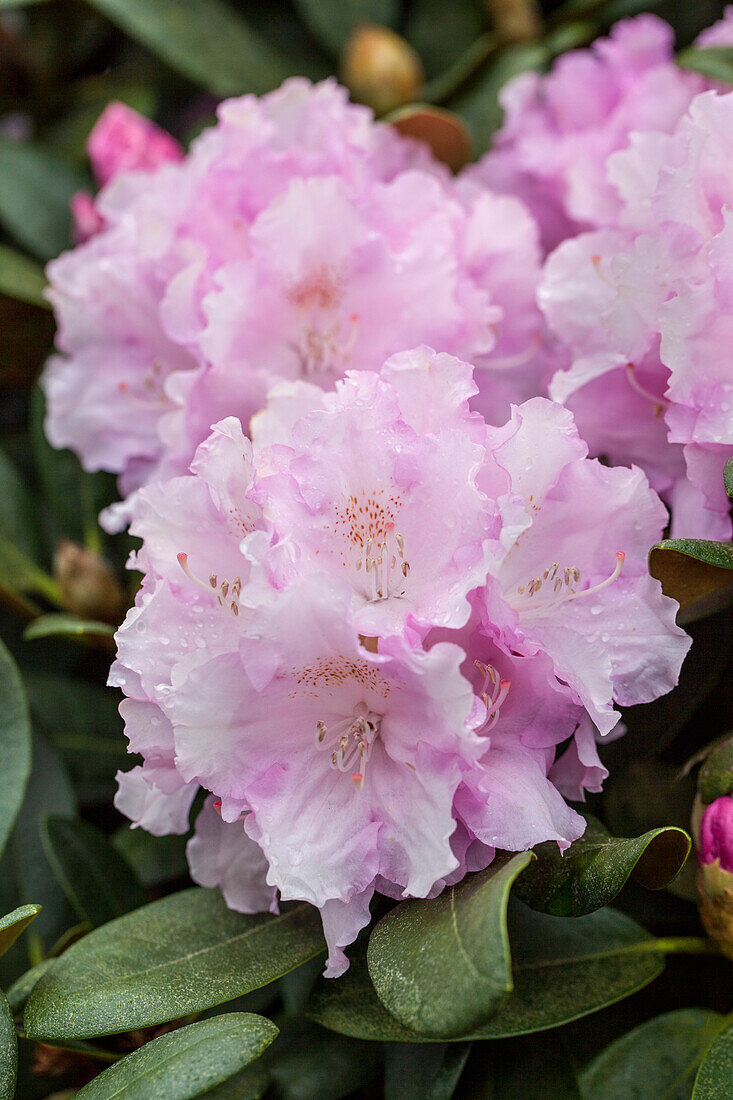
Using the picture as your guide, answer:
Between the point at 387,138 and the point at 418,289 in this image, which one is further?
the point at 387,138

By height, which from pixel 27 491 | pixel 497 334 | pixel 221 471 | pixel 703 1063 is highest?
pixel 221 471

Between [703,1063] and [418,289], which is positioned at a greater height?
[418,289]

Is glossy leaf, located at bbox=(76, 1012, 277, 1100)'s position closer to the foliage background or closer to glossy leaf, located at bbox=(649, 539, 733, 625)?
the foliage background

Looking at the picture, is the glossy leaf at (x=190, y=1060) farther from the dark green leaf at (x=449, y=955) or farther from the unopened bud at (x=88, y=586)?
the unopened bud at (x=88, y=586)

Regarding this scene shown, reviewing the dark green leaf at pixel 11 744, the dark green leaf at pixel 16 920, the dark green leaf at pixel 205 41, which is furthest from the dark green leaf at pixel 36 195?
the dark green leaf at pixel 16 920

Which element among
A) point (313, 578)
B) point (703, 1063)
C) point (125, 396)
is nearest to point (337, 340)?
point (125, 396)

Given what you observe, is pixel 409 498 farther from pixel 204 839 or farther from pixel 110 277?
pixel 110 277

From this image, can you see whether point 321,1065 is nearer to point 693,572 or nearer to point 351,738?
point 351,738
